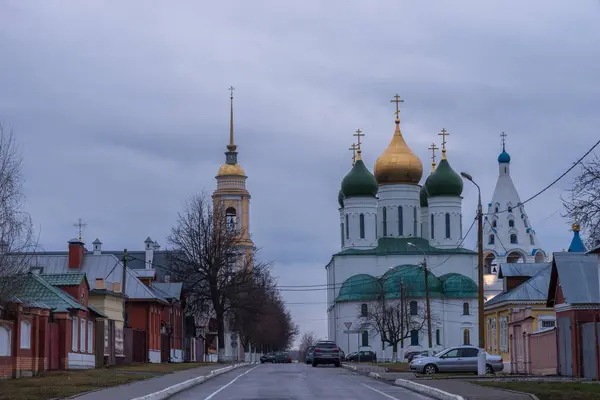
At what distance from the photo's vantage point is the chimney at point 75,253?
2494 inches

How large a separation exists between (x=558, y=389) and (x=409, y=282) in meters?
81.7

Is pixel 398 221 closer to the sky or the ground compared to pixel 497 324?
closer to the sky

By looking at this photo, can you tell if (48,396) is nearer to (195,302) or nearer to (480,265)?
(480,265)

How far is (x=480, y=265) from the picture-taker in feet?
126

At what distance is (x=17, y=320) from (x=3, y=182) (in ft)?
16.2

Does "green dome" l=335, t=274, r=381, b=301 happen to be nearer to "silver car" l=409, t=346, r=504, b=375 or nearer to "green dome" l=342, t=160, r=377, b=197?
"green dome" l=342, t=160, r=377, b=197

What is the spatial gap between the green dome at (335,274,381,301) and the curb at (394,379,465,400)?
74.3 m

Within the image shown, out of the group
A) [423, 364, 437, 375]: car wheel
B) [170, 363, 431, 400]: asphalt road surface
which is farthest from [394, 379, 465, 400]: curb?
[423, 364, 437, 375]: car wheel

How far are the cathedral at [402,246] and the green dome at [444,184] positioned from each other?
101 millimetres

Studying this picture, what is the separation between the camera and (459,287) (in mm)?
110062

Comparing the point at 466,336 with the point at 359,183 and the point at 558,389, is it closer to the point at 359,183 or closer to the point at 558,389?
the point at 359,183

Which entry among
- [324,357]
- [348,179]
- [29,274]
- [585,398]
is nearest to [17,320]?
[29,274]

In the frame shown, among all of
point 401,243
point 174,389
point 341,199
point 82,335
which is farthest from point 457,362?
point 341,199

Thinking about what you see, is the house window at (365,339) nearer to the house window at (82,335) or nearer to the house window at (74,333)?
the house window at (82,335)
